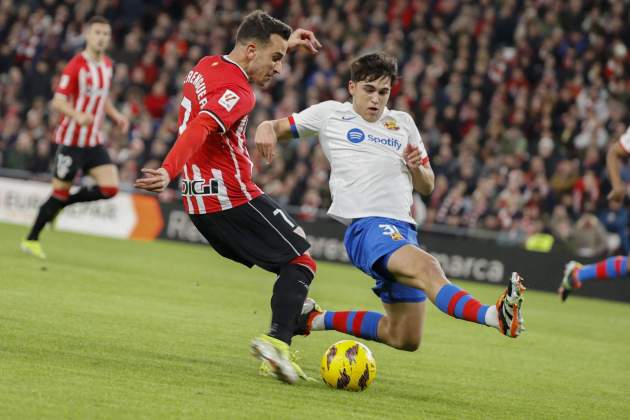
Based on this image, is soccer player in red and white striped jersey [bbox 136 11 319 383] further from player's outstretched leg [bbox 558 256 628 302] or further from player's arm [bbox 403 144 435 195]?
player's outstretched leg [bbox 558 256 628 302]

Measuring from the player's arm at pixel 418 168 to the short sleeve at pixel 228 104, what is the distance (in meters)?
1.02

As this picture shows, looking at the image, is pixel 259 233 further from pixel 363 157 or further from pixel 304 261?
pixel 363 157

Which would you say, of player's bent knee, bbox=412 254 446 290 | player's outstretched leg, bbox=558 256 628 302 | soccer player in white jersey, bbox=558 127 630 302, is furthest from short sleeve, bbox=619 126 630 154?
player's bent knee, bbox=412 254 446 290

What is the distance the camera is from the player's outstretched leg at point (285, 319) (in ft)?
21.5

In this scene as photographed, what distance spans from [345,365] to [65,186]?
7399mm

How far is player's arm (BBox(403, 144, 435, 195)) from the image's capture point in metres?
6.81

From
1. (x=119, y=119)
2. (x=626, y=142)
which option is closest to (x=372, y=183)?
(x=626, y=142)

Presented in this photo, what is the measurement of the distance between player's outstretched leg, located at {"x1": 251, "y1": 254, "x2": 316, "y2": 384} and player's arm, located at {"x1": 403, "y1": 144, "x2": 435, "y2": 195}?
2.91ft

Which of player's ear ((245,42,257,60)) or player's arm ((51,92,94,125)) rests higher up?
player's ear ((245,42,257,60))

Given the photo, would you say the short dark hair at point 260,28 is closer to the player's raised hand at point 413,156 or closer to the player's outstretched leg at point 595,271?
the player's raised hand at point 413,156

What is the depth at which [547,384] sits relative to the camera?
7957mm

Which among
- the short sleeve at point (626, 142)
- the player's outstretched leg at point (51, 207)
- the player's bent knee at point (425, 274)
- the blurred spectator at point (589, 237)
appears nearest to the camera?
the player's bent knee at point (425, 274)

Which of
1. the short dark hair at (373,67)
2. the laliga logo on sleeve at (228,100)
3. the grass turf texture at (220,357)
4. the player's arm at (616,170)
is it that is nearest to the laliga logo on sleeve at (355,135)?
the short dark hair at (373,67)

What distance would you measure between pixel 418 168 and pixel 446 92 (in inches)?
581
